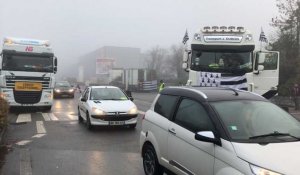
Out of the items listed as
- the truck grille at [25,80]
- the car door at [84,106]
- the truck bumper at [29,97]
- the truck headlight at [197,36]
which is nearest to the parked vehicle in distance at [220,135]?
the car door at [84,106]

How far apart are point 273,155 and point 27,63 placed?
17.2m

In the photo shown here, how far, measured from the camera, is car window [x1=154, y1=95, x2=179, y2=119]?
6598 mm

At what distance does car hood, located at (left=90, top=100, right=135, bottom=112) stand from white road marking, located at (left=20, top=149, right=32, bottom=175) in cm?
362

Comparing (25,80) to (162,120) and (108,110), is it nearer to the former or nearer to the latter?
(108,110)

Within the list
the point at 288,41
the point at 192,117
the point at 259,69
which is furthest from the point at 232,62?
the point at 288,41

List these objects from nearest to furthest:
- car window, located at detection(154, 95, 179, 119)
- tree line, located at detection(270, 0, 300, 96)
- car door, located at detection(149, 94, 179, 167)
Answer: car door, located at detection(149, 94, 179, 167) < car window, located at detection(154, 95, 179, 119) < tree line, located at detection(270, 0, 300, 96)

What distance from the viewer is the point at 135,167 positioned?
8.15 metres

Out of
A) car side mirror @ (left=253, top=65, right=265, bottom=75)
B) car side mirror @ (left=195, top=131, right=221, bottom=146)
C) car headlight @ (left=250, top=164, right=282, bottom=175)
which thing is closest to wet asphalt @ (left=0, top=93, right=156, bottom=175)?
car side mirror @ (left=195, top=131, right=221, bottom=146)

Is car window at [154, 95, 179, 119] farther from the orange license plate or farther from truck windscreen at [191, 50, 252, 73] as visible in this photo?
the orange license plate

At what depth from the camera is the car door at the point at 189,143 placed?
519 cm

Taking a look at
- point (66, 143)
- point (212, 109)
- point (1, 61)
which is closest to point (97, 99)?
point (66, 143)

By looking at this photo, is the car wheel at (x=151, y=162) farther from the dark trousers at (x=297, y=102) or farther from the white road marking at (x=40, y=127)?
the dark trousers at (x=297, y=102)

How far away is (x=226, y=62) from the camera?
14.2m

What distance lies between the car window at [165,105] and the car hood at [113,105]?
5.95m
